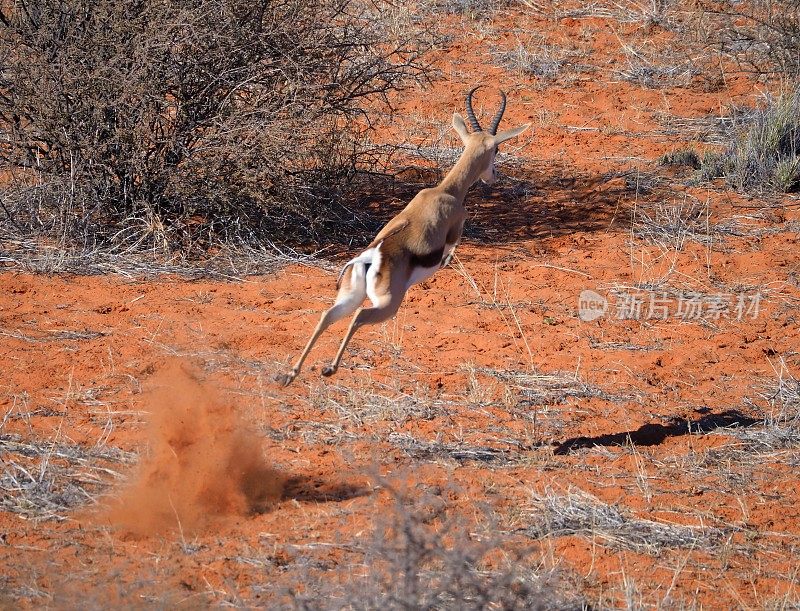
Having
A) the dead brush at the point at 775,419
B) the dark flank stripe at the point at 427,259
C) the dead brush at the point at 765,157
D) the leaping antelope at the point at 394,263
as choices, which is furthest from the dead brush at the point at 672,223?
the dark flank stripe at the point at 427,259

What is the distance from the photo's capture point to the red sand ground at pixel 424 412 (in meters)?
Result: 4.85

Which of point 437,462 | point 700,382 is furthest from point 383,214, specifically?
point 437,462

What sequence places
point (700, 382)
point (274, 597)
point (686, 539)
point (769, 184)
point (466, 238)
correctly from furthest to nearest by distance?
point (769, 184), point (466, 238), point (700, 382), point (686, 539), point (274, 597)

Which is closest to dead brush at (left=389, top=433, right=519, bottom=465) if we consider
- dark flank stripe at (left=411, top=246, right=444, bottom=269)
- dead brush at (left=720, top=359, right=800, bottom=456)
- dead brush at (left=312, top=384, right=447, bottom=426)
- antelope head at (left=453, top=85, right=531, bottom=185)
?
dead brush at (left=312, top=384, right=447, bottom=426)

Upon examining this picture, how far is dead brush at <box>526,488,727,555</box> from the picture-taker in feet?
17.0

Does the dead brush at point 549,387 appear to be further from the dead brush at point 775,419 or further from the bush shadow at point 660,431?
the dead brush at point 775,419

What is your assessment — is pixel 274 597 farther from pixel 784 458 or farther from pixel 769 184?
pixel 769 184

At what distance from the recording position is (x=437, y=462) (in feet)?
19.5

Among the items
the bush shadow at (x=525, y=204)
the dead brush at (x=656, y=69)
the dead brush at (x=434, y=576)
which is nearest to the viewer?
the dead brush at (x=434, y=576)

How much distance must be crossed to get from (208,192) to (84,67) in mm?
1479

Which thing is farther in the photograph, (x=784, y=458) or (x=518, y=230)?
(x=518, y=230)

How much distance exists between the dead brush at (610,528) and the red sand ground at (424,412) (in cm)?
4

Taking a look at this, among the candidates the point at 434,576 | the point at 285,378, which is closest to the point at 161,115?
the point at 285,378

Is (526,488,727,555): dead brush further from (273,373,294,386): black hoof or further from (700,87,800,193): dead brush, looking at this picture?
(700,87,800,193): dead brush
